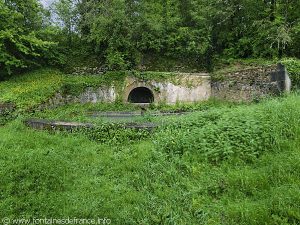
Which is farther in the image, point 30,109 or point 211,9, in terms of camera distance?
point 211,9

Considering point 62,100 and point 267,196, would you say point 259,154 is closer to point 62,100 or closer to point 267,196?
point 267,196

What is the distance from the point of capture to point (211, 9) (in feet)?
56.5

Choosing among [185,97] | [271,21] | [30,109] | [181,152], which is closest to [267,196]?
[181,152]

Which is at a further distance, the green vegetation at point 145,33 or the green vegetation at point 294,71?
the green vegetation at point 145,33

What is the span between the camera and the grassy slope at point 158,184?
12.8 ft

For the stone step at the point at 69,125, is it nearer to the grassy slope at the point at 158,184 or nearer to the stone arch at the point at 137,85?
the grassy slope at the point at 158,184

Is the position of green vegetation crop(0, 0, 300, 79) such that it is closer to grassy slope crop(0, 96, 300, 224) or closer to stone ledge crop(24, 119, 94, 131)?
stone ledge crop(24, 119, 94, 131)

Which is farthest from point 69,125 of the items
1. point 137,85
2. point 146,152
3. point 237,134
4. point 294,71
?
point 294,71

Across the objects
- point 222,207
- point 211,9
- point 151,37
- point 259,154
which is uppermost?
point 211,9

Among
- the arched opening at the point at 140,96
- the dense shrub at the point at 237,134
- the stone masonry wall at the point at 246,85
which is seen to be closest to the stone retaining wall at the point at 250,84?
the stone masonry wall at the point at 246,85

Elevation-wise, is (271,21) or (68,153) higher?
(271,21)

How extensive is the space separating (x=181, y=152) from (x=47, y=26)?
13647 millimetres

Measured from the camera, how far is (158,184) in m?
4.89

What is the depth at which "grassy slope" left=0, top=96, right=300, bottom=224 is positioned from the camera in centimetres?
391
